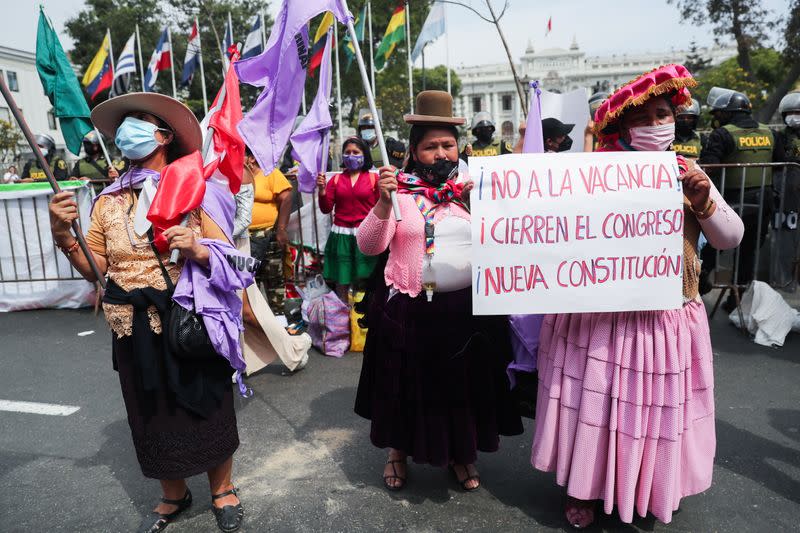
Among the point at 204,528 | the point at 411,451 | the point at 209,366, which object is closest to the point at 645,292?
the point at 411,451

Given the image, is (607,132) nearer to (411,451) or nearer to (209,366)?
(411,451)

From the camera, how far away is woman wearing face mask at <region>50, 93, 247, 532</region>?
2.60 meters

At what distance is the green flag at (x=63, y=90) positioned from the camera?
3.09 meters

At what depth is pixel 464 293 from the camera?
2.90m

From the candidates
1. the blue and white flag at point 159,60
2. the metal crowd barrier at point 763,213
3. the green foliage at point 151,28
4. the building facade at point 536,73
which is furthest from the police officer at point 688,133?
the building facade at point 536,73

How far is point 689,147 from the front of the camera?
6684mm

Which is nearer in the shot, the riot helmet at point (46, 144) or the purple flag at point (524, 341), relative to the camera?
the purple flag at point (524, 341)

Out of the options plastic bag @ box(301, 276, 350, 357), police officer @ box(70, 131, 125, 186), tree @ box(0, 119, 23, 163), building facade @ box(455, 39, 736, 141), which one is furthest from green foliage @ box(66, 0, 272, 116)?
building facade @ box(455, 39, 736, 141)

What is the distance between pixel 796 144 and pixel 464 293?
5.48 m

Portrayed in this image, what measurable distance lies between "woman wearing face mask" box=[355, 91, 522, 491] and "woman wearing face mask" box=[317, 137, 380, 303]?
2.60 meters

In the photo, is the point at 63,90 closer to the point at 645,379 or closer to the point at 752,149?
the point at 645,379

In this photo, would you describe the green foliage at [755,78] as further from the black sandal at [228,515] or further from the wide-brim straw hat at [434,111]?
the black sandal at [228,515]

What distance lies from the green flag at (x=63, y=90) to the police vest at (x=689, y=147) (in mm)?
5614

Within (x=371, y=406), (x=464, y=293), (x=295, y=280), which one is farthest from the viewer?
(x=295, y=280)
